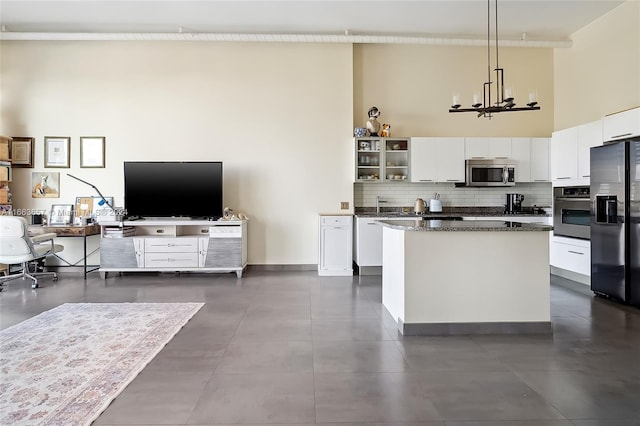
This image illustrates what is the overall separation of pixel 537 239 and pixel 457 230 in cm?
75

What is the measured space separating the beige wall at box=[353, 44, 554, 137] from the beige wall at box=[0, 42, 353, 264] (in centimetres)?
46

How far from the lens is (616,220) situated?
13.4 ft

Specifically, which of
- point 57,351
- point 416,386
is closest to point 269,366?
point 416,386

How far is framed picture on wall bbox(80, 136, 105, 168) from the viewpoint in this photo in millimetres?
5953

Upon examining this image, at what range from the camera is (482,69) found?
250 inches

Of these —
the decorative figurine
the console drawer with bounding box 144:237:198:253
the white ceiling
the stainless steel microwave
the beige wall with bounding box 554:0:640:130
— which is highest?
the white ceiling

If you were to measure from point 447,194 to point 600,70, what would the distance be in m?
2.78

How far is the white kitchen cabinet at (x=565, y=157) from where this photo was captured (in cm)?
499

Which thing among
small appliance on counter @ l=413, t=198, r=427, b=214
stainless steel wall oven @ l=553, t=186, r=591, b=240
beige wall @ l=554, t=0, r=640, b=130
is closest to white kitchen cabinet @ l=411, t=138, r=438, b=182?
small appliance on counter @ l=413, t=198, r=427, b=214

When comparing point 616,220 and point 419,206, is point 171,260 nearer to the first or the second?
point 419,206

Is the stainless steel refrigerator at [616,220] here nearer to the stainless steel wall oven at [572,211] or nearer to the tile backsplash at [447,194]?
the stainless steel wall oven at [572,211]

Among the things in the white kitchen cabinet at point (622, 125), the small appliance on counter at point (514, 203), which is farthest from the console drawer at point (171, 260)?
the white kitchen cabinet at point (622, 125)

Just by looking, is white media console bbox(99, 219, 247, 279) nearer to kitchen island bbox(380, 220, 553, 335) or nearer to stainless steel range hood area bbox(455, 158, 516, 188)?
kitchen island bbox(380, 220, 553, 335)

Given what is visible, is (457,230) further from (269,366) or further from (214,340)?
(214,340)
